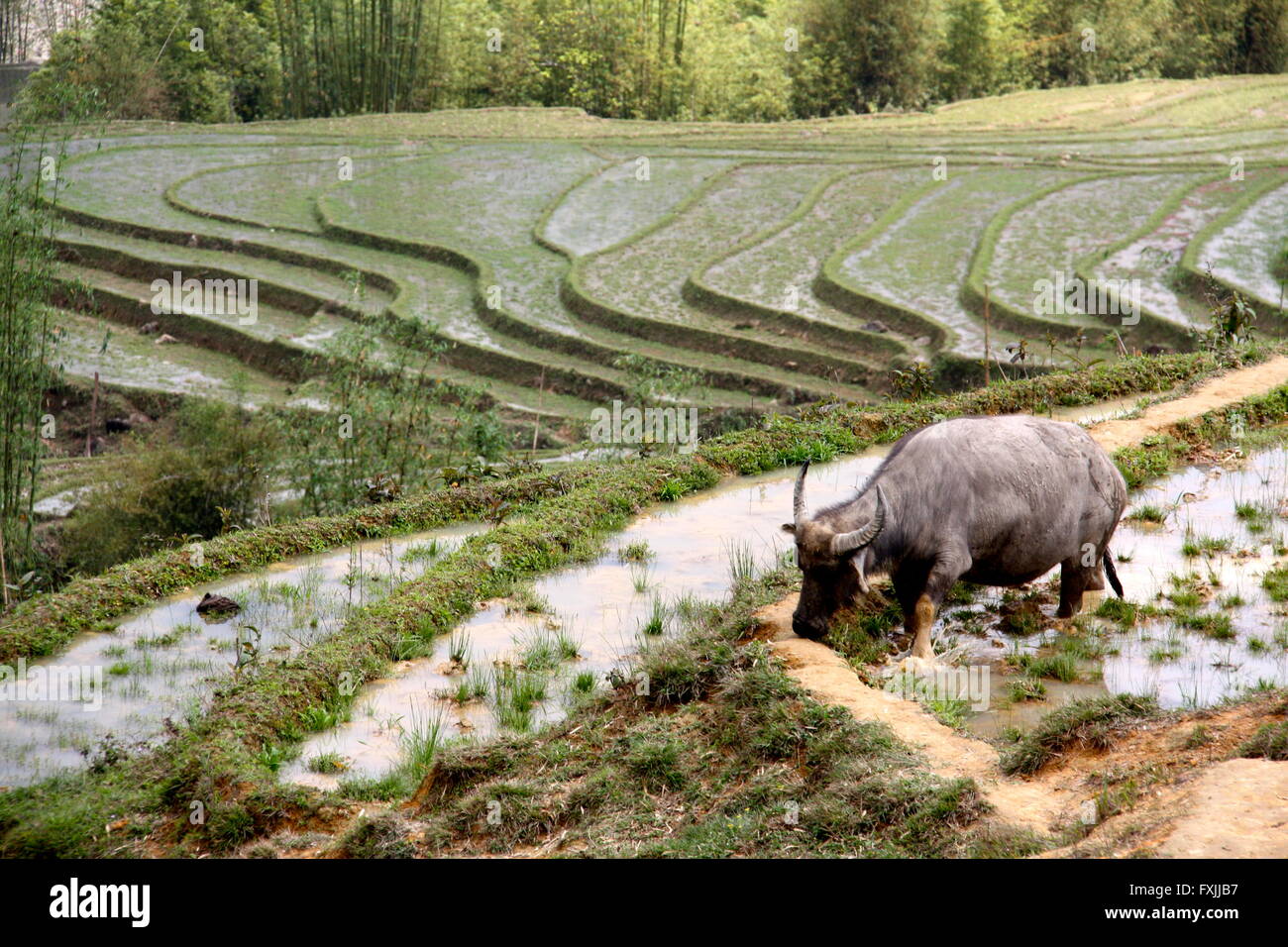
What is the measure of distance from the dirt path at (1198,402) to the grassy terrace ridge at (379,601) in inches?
7.9

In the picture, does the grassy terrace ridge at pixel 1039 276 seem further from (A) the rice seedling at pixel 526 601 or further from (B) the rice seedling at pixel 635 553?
(A) the rice seedling at pixel 526 601

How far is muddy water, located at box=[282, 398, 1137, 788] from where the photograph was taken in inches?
224

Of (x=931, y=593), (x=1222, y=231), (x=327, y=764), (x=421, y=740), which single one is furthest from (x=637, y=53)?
(x=327, y=764)

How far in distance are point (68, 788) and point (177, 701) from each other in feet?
3.24

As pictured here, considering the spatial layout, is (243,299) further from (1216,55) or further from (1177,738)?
(1216,55)

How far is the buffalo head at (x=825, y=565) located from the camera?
5.56 meters

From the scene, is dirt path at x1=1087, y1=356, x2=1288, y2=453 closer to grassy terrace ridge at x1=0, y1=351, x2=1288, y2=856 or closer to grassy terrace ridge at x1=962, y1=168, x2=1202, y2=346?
grassy terrace ridge at x1=0, y1=351, x2=1288, y2=856

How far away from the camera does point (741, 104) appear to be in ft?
134

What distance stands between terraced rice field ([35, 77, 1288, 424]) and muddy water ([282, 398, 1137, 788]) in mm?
5736

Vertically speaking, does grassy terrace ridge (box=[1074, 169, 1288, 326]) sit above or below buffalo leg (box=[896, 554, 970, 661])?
above

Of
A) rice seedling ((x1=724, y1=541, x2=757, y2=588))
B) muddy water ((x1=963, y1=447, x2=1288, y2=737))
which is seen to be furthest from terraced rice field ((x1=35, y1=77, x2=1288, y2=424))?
rice seedling ((x1=724, y1=541, x2=757, y2=588))

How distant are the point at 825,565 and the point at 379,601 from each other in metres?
2.72

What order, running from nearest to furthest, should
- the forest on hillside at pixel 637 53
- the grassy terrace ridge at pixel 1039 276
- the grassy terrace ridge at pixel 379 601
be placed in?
the grassy terrace ridge at pixel 379 601 → the grassy terrace ridge at pixel 1039 276 → the forest on hillside at pixel 637 53

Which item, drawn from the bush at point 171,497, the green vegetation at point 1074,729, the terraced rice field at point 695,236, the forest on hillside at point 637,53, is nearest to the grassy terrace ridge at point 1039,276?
the terraced rice field at point 695,236
